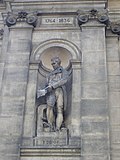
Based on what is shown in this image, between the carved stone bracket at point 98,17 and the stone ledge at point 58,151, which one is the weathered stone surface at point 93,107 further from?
the carved stone bracket at point 98,17

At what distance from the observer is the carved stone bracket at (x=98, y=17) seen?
18.3 m

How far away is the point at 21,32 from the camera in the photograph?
18.5 meters

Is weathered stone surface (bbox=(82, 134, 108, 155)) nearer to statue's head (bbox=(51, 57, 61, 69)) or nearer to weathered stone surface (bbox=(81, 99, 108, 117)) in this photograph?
weathered stone surface (bbox=(81, 99, 108, 117))

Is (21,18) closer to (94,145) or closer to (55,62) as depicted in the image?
(55,62)

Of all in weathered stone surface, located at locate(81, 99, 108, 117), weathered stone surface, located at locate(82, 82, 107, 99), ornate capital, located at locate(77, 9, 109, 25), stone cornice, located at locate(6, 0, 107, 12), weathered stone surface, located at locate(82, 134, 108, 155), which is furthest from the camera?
stone cornice, located at locate(6, 0, 107, 12)

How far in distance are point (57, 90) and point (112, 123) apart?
2867 millimetres

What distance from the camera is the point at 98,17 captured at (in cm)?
1845

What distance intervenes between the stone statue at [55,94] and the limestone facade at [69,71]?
0.36 metres

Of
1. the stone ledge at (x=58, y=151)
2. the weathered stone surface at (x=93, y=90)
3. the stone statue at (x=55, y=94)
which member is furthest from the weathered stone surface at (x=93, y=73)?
the stone ledge at (x=58, y=151)

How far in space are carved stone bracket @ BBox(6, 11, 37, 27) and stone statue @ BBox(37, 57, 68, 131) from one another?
2444 mm

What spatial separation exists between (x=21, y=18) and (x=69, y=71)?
370 cm

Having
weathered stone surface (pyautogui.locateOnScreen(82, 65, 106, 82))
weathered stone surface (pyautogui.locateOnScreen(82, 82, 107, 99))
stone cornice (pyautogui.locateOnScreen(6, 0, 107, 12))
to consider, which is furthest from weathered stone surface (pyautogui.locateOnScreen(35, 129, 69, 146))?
stone cornice (pyautogui.locateOnScreen(6, 0, 107, 12))

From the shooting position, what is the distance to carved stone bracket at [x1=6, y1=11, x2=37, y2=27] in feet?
61.1

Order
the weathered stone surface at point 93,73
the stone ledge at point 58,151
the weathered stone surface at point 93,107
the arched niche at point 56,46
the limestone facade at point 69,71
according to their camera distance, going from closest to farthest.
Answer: the stone ledge at point 58,151 < the limestone facade at point 69,71 < the weathered stone surface at point 93,107 < the weathered stone surface at point 93,73 < the arched niche at point 56,46
